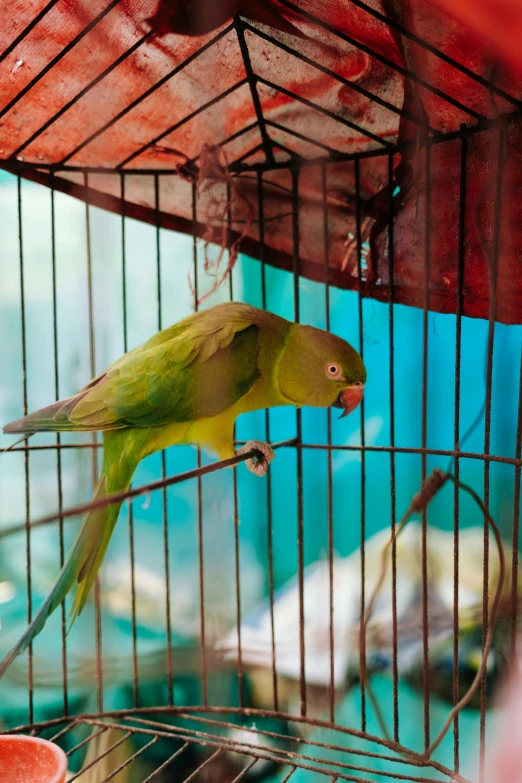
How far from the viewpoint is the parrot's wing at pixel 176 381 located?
0.83 metres

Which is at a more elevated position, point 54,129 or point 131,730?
point 54,129

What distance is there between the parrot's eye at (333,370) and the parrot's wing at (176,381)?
0.12 meters

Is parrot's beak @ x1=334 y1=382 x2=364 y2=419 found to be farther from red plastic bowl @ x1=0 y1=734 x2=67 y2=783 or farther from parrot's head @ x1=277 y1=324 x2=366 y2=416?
red plastic bowl @ x1=0 y1=734 x2=67 y2=783

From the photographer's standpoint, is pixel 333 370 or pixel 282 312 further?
pixel 282 312

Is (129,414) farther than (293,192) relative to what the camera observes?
No

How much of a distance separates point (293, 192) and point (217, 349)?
316mm

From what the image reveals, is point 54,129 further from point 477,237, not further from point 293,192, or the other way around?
point 477,237

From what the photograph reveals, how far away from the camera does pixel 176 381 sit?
33.6 inches

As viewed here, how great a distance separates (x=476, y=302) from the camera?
0.94 m

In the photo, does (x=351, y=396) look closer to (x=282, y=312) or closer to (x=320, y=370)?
(x=320, y=370)

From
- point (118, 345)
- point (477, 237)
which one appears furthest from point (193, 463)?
point (477, 237)

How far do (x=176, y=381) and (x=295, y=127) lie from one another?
0.45m

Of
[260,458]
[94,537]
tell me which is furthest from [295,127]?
[94,537]

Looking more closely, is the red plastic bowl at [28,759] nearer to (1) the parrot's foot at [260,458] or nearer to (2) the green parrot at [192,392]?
(2) the green parrot at [192,392]
